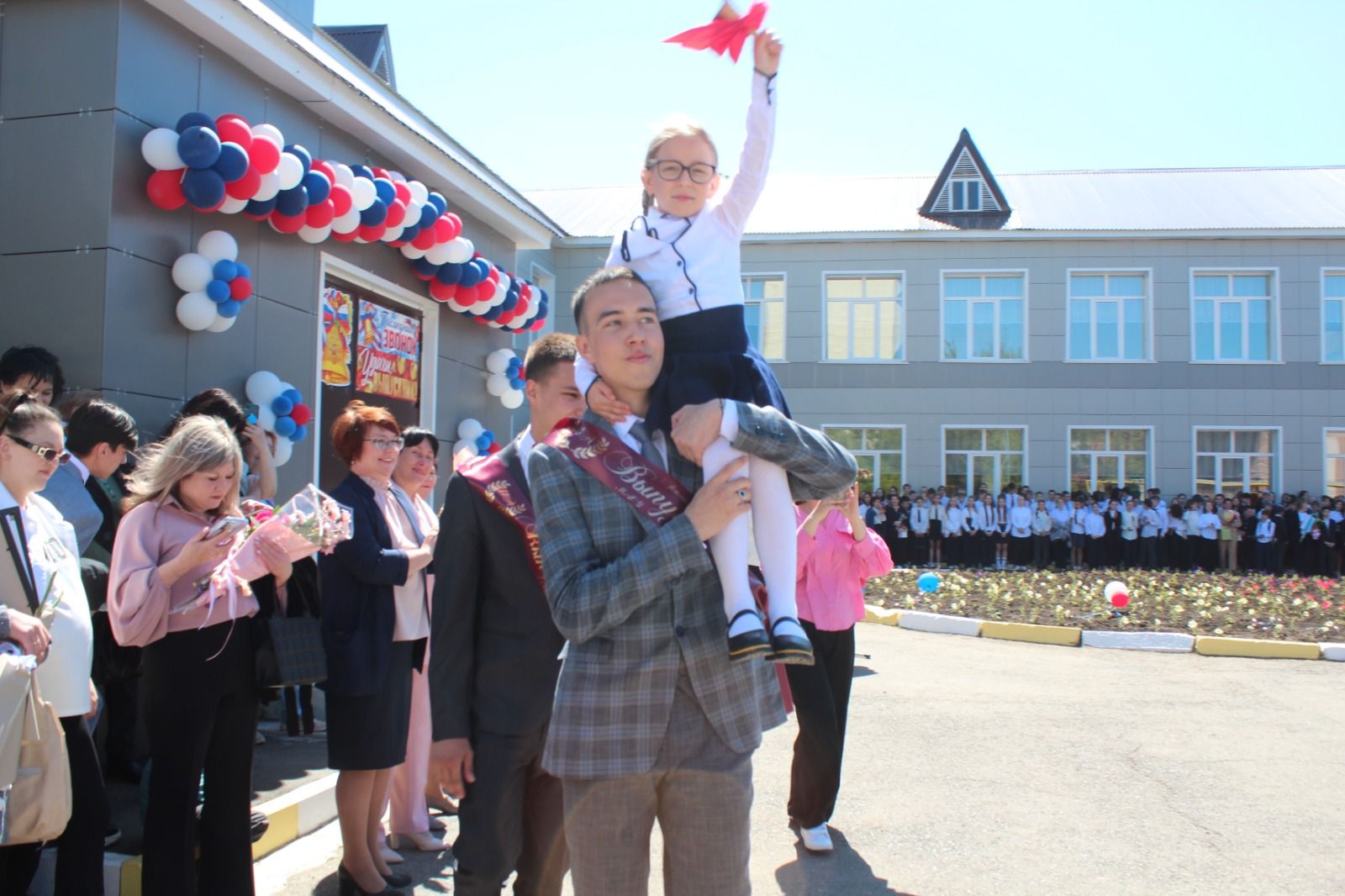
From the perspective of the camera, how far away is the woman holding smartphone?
3.46 metres

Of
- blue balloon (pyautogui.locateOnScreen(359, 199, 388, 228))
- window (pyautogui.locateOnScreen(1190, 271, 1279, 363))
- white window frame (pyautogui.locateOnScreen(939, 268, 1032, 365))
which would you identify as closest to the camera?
blue balloon (pyautogui.locateOnScreen(359, 199, 388, 228))

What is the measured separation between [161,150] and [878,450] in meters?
21.5

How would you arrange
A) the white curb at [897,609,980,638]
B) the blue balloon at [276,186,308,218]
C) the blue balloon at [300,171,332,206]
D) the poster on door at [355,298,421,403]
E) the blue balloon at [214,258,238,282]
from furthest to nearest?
the white curb at [897,609,980,638], the poster on door at [355,298,421,403], the blue balloon at [300,171,332,206], the blue balloon at [276,186,308,218], the blue balloon at [214,258,238,282]

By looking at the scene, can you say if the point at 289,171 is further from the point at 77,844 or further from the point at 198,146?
the point at 77,844

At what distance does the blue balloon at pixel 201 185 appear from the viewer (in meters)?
6.47

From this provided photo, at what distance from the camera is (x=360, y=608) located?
425 cm

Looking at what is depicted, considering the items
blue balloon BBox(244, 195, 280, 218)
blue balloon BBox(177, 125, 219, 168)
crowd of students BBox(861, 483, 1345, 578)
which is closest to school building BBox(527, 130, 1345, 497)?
crowd of students BBox(861, 483, 1345, 578)

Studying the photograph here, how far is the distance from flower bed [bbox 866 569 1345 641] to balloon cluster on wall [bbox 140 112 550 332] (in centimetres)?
776

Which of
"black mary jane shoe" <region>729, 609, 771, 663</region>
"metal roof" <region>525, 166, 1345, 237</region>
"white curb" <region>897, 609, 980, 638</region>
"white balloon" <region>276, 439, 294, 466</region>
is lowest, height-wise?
"white curb" <region>897, 609, 980, 638</region>

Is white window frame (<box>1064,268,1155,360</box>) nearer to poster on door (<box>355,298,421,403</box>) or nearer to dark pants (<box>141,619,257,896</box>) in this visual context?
poster on door (<box>355,298,421,403</box>)

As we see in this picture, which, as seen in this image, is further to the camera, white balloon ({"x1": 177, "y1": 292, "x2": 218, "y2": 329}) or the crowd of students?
the crowd of students

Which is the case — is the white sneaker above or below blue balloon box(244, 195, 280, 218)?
below

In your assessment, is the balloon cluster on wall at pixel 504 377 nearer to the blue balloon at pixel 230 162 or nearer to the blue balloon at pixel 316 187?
the blue balloon at pixel 316 187

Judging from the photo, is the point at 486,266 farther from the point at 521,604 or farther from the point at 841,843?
the point at 521,604
